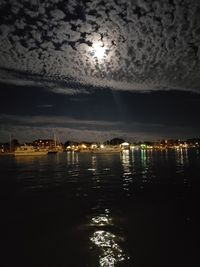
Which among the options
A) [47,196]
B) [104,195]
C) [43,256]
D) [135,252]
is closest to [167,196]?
[104,195]

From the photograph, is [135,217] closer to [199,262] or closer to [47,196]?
[199,262]

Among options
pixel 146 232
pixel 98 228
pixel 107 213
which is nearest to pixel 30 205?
pixel 107 213

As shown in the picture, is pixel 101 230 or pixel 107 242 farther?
pixel 101 230

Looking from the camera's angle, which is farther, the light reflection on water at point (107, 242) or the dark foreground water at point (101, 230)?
the dark foreground water at point (101, 230)

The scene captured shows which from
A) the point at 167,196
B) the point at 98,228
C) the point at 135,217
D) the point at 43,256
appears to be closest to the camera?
the point at 43,256

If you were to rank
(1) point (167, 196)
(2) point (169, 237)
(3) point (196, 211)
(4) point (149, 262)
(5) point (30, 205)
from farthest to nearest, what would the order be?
(1) point (167, 196), (5) point (30, 205), (3) point (196, 211), (2) point (169, 237), (4) point (149, 262)

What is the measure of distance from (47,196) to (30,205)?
13.6 ft

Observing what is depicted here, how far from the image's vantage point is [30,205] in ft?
73.9

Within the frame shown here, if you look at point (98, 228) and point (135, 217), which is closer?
point (98, 228)

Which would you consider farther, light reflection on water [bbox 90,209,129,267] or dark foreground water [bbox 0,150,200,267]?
dark foreground water [bbox 0,150,200,267]

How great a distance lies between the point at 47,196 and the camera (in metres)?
26.6

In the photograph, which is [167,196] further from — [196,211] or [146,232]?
[146,232]

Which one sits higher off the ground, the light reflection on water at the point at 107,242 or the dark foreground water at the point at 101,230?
the light reflection on water at the point at 107,242

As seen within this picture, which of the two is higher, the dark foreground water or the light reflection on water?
the light reflection on water
